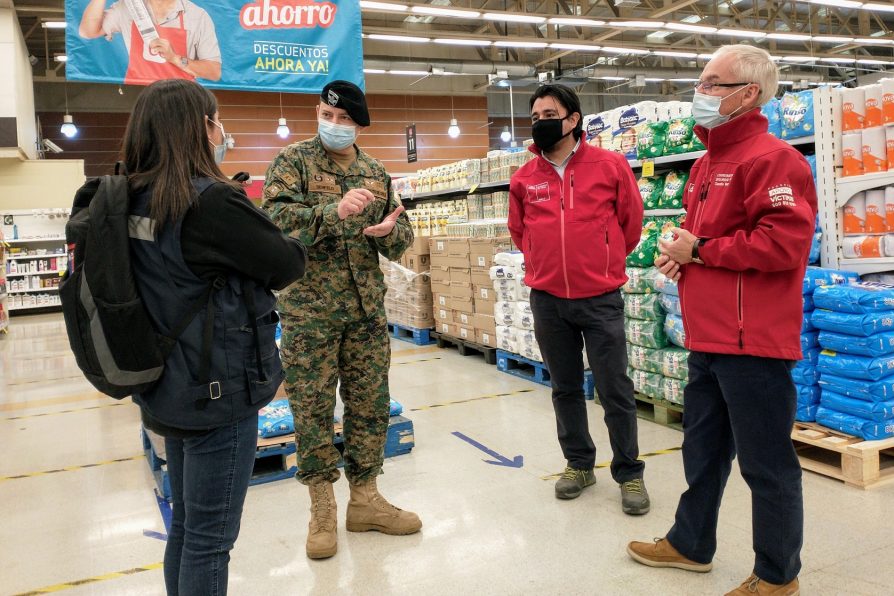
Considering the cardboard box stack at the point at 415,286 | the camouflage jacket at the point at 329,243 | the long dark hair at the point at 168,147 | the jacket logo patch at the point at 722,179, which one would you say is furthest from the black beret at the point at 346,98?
the cardboard box stack at the point at 415,286

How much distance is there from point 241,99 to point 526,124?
1107 cm

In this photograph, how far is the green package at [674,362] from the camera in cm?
413

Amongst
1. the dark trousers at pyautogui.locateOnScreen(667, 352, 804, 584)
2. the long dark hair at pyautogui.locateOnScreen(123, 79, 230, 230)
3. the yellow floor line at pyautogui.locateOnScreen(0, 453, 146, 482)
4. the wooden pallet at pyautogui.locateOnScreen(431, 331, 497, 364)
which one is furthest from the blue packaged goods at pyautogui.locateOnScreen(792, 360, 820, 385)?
the yellow floor line at pyautogui.locateOnScreen(0, 453, 146, 482)

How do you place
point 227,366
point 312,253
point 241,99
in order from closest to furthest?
point 227,366 → point 312,253 → point 241,99

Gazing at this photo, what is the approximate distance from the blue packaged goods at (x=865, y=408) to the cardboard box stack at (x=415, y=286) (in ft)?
17.5

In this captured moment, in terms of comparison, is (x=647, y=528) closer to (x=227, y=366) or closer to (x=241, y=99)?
(x=227, y=366)

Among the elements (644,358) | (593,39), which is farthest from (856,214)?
(593,39)

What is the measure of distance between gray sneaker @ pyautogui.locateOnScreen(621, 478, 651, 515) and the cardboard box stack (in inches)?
206

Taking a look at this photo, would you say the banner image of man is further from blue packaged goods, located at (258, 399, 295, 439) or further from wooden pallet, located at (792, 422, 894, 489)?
wooden pallet, located at (792, 422, 894, 489)

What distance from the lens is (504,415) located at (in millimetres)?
4945

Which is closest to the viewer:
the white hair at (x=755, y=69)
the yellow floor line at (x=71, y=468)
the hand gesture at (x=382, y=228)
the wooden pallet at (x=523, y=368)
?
the white hair at (x=755, y=69)

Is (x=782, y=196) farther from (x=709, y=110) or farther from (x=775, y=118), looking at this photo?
(x=775, y=118)

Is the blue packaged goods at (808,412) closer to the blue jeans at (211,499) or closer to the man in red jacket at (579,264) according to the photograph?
the man in red jacket at (579,264)

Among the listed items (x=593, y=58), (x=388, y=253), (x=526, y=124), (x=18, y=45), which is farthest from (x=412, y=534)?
(x=526, y=124)
